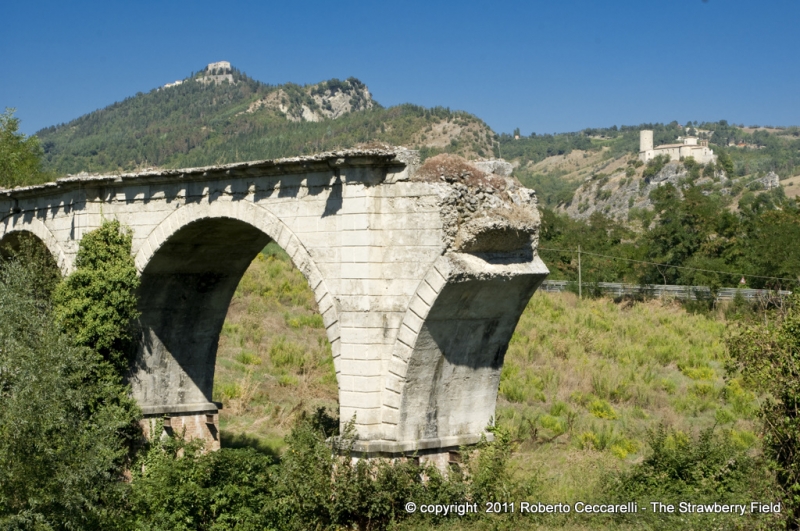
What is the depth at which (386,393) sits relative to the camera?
11.4 m

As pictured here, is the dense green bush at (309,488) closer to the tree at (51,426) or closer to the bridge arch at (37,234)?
the tree at (51,426)

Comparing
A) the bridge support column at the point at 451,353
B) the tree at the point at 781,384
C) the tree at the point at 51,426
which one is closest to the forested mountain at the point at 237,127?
the tree at the point at 51,426

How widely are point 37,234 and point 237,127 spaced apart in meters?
74.8

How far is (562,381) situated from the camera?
23812mm

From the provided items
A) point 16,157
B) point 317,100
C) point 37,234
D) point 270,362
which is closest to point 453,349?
point 37,234

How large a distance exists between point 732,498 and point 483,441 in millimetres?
3877

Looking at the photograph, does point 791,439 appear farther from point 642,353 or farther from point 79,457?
point 642,353

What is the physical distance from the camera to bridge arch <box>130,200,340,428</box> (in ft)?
48.3

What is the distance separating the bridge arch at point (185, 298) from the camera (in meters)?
14.7

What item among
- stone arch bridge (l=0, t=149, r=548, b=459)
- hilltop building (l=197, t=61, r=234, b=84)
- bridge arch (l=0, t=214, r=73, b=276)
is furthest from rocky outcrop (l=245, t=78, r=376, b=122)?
stone arch bridge (l=0, t=149, r=548, b=459)

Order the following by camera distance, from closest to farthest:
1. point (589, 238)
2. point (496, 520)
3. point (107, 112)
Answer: point (496, 520) → point (589, 238) → point (107, 112)

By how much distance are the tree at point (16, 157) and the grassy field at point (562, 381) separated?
8.52 meters

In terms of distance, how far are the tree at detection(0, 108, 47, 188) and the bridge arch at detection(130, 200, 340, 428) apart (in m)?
14.8

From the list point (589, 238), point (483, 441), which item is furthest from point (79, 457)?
point (589, 238)
